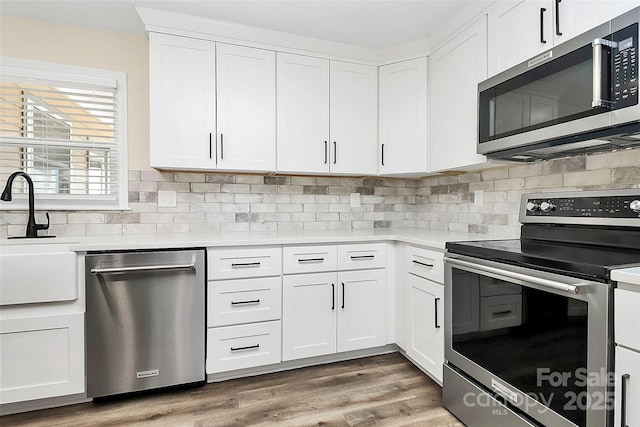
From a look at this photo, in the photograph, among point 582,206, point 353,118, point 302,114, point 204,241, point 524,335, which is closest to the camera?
point 524,335

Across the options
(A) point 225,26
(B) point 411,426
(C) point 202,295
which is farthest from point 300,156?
(B) point 411,426

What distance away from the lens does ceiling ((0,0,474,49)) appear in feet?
6.73

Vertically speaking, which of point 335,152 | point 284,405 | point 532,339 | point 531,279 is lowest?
point 284,405

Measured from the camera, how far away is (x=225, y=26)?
7.40 ft

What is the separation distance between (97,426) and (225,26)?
239 cm

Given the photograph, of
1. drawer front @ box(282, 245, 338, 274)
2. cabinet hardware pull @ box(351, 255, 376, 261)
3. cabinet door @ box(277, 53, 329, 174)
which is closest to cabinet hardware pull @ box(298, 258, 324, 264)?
drawer front @ box(282, 245, 338, 274)

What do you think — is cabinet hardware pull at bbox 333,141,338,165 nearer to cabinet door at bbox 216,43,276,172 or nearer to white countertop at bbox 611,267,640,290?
cabinet door at bbox 216,43,276,172

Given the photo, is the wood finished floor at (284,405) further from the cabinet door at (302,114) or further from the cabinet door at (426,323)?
the cabinet door at (302,114)

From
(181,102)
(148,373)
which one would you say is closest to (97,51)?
(181,102)

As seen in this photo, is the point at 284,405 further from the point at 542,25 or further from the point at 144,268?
the point at 542,25

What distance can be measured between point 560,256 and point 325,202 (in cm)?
182

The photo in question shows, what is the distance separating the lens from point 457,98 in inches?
85.4

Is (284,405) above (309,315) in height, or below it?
below

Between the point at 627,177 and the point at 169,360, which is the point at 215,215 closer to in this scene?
the point at 169,360
